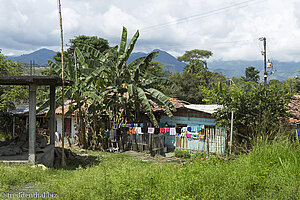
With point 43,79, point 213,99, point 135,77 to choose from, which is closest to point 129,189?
point 43,79

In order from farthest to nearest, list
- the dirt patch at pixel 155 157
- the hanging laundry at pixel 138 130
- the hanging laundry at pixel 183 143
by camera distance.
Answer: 1. the hanging laundry at pixel 183 143
2. the hanging laundry at pixel 138 130
3. the dirt patch at pixel 155 157

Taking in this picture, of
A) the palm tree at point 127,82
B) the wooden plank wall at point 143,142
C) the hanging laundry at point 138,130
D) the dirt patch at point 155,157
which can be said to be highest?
the palm tree at point 127,82

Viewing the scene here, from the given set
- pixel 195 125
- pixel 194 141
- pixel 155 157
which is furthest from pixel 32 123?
pixel 195 125

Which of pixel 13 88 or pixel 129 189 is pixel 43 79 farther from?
pixel 13 88

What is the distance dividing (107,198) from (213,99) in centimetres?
916

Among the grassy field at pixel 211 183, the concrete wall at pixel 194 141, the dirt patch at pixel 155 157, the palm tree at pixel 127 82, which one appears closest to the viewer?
the grassy field at pixel 211 183

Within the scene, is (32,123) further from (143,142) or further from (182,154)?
(182,154)

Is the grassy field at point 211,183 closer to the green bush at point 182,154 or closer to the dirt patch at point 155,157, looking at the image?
the dirt patch at point 155,157

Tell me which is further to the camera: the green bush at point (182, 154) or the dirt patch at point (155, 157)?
the green bush at point (182, 154)

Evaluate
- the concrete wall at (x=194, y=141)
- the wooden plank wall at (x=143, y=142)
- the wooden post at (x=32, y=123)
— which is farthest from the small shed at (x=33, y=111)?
the concrete wall at (x=194, y=141)

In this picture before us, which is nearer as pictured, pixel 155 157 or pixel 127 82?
pixel 155 157

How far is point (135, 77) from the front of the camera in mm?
15008

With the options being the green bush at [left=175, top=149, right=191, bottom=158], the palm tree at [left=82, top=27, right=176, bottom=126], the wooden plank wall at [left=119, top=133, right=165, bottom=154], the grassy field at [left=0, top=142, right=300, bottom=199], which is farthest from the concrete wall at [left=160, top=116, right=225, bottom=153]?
the grassy field at [left=0, top=142, right=300, bottom=199]

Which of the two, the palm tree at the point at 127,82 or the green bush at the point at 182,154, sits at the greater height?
the palm tree at the point at 127,82
